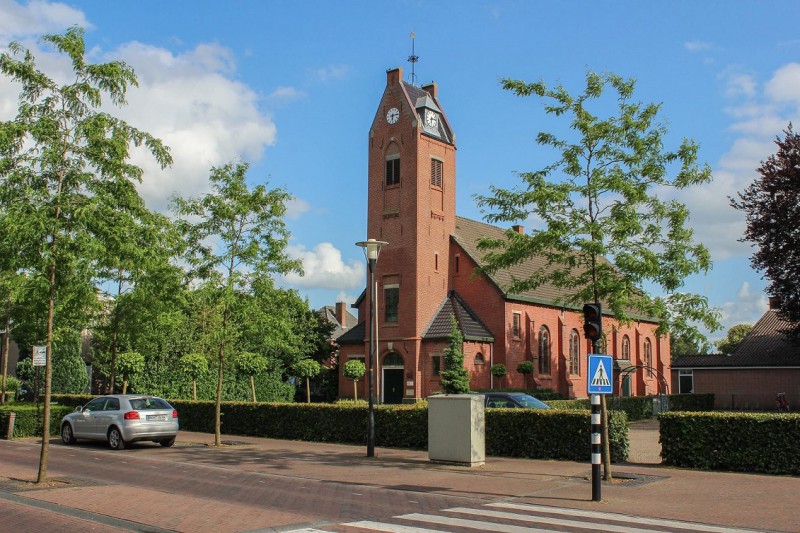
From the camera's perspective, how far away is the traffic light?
41.3 feet

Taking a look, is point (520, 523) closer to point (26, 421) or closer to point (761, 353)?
point (26, 421)

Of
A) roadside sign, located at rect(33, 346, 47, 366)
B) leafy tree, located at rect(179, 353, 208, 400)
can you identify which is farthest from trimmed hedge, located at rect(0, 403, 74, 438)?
leafy tree, located at rect(179, 353, 208, 400)

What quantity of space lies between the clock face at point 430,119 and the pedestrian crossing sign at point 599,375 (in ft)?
104

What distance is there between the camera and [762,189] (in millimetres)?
34781

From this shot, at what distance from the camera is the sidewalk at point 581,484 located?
438 inches

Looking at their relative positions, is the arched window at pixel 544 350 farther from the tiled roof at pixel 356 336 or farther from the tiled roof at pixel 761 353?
the tiled roof at pixel 761 353

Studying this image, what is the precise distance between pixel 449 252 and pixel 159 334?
62.2 feet

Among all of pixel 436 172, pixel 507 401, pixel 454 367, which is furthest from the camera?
pixel 436 172

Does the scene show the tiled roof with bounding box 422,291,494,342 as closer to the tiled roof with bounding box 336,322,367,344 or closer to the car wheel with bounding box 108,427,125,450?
the tiled roof with bounding box 336,322,367,344

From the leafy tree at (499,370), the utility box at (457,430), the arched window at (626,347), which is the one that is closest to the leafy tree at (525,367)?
the leafy tree at (499,370)

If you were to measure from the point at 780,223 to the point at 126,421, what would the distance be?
28858 mm

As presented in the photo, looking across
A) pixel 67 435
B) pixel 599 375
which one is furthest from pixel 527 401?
pixel 67 435

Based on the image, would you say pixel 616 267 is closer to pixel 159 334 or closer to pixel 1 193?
pixel 1 193

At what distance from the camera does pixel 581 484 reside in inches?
553
